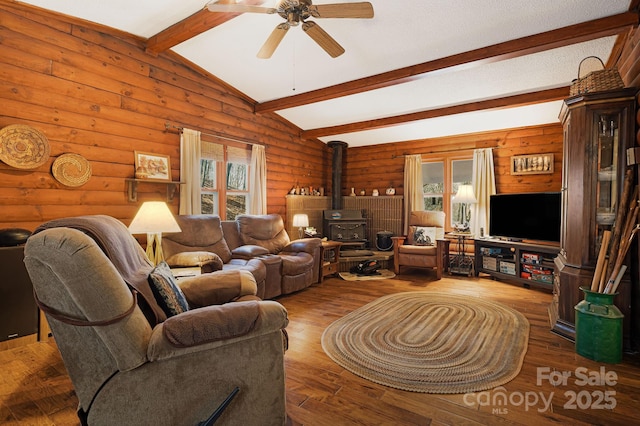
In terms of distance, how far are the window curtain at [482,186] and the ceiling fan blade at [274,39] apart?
4.30 m

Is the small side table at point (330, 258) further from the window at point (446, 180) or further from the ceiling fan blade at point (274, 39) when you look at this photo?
the ceiling fan blade at point (274, 39)

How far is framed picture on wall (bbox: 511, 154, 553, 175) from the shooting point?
5.07 metres

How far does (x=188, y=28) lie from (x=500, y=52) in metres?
3.15

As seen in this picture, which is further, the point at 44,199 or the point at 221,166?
the point at 221,166

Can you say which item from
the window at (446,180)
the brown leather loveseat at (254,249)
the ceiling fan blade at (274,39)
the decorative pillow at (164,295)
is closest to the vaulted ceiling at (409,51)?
the ceiling fan blade at (274,39)

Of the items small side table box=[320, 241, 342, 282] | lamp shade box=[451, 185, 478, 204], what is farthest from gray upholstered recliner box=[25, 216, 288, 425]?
lamp shade box=[451, 185, 478, 204]

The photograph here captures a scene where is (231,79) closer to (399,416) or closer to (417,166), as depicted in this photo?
(417,166)

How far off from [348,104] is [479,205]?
2898 mm

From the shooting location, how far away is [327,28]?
323 centimetres

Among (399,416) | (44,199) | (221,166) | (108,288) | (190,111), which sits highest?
(190,111)

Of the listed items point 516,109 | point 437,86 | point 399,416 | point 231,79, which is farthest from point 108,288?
point 516,109

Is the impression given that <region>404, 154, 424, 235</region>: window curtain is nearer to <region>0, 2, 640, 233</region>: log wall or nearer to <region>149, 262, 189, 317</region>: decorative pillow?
<region>0, 2, 640, 233</region>: log wall

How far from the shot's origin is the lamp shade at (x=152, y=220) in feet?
9.25

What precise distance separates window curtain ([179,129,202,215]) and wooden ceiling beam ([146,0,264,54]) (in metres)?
1.00
